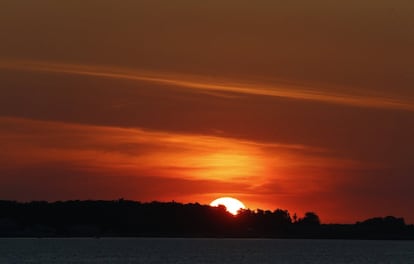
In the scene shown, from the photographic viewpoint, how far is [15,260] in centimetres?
15988

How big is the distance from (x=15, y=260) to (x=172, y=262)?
73.1 ft

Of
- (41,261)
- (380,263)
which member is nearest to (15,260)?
(41,261)

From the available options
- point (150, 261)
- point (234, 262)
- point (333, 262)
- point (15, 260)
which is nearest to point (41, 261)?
point (15, 260)

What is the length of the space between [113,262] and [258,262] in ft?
67.7

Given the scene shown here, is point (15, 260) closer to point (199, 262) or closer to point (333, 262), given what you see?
point (199, 262)

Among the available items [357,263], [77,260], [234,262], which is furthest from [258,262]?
[77,260]

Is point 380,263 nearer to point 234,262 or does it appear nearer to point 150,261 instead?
point 234,262

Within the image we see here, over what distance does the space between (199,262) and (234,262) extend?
513 cm

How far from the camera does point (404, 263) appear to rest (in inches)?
6604

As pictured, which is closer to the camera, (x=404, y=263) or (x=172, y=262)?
(x=172, y=262)

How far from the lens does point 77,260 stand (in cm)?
16700

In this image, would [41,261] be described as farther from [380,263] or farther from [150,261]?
[380,263]

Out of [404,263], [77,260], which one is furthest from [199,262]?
[404,263]

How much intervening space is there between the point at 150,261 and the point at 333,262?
27059mm
